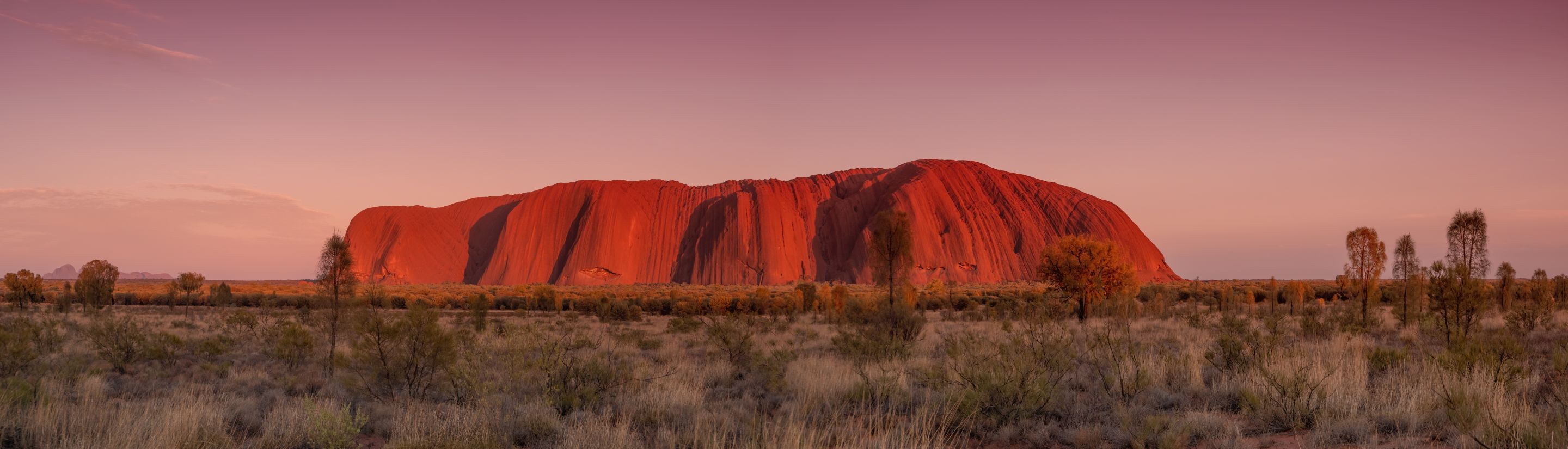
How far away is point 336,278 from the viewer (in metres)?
12.7

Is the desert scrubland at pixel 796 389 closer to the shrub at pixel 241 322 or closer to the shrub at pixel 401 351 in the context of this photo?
the shrub at pixel 401 351

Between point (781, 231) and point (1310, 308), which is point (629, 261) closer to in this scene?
point (781, 231)

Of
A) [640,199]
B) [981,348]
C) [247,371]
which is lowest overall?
[247,371]

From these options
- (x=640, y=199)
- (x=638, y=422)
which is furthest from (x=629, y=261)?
(x=638, y=422)

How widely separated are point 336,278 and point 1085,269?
21506 mm

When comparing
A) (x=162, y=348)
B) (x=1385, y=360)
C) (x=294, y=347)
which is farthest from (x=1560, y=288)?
(x=162, y=348)

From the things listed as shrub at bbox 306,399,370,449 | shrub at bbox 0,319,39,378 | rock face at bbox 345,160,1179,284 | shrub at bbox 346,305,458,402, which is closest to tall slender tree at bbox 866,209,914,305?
shrub at bbox 346,305,458,402

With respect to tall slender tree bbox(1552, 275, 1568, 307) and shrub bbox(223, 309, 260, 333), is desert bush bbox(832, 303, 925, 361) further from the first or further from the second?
tall slender tree bbox(1552, 275, 1568, 307)

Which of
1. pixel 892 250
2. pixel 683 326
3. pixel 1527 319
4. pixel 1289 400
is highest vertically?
pixel 892 250

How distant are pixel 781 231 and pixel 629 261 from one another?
63.6ft

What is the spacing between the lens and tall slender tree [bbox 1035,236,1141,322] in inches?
920

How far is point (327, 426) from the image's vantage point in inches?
244

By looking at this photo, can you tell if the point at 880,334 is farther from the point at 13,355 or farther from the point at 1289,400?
the point at 13,355

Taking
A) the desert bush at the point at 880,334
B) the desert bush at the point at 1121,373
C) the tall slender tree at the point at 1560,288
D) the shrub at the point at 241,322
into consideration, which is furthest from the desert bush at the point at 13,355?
the tall slender tree at the point at 1560,288
